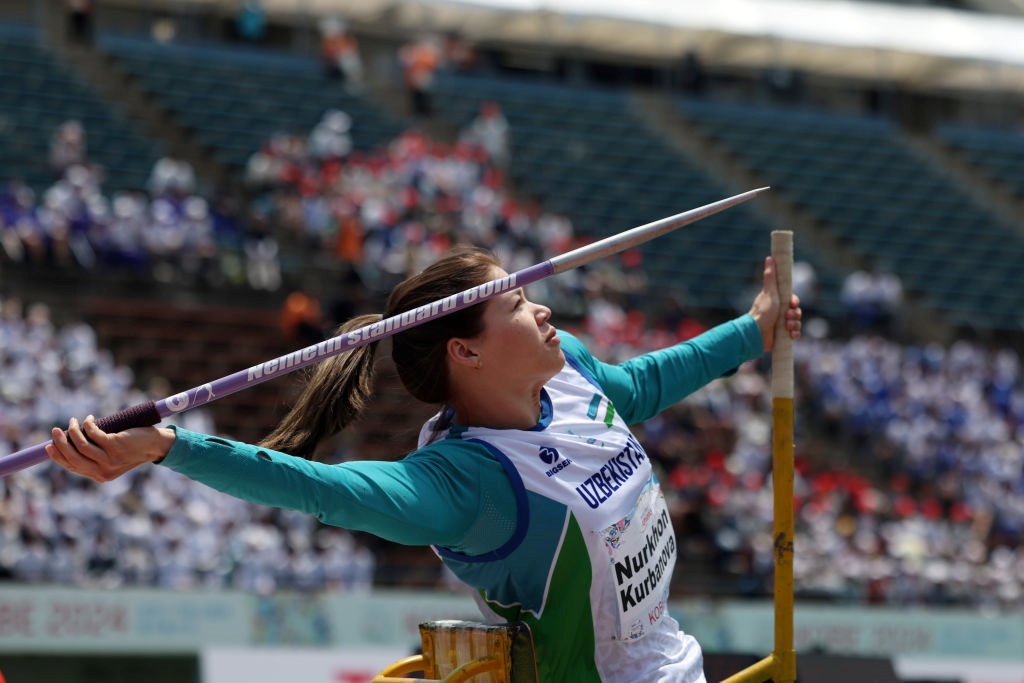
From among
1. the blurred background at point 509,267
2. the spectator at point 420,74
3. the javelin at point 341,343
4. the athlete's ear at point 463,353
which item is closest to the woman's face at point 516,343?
the athlete's ear at point 463,353

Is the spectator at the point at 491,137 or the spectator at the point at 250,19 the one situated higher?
the spectator at the point at 250,19

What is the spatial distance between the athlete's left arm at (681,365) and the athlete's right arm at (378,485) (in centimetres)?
74

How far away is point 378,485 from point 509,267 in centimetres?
1237

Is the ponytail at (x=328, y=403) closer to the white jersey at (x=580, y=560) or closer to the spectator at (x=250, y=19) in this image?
the white jersey at (x=580, y=560)

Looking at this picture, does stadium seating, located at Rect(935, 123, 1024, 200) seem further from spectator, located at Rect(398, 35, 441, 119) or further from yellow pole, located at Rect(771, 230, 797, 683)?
yellow pole, located at Rect(771, 230, 797, 683)

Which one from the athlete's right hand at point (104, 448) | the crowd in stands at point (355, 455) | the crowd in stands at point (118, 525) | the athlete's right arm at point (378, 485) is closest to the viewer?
the athlete's right hand at point (104, 448)

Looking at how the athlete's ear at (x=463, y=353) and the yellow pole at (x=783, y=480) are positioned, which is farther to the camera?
the yellow pole at (x=783, y=480)

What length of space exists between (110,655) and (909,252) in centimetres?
1518

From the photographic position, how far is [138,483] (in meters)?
12.3

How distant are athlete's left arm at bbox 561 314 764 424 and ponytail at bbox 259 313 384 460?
1.95ft

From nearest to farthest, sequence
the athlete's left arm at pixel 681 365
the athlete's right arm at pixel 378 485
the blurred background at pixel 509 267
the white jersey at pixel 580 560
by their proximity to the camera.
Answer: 1. the athlete's right arm at pixel 378 485
2. the white jersey at pixel 580 560
3. the athlete's left arm at pixel 681 365
4. the blurred background at pixel 509 267

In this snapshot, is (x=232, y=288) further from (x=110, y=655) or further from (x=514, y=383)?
(x=514, y=383)

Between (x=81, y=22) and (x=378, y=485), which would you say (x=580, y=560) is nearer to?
(x=378, y=485)

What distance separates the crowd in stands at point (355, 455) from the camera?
39.4 feet
